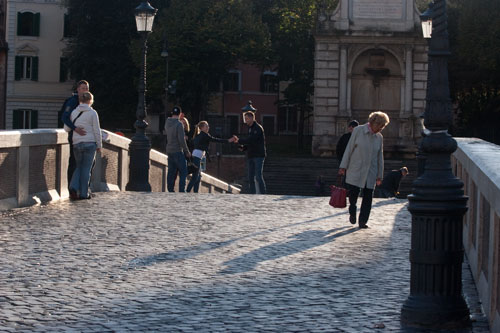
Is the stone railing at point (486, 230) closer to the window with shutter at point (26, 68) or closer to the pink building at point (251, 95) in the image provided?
the window with shutter at point (26, 68)

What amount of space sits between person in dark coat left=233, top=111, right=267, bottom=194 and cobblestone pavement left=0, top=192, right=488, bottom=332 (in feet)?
16.9

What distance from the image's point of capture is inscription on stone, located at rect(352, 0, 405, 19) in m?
45.0

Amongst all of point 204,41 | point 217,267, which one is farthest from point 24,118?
point 217,267

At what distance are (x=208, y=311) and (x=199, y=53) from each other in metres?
54.7

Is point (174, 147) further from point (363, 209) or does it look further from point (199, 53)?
point (199, 53)

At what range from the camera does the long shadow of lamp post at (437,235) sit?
289 inches

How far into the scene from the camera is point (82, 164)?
54.5 feet

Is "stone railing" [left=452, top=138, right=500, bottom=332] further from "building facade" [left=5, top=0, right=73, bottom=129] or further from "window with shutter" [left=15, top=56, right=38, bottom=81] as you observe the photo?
"window with shutter" [left=15, top=56, right=38, bottom=81]

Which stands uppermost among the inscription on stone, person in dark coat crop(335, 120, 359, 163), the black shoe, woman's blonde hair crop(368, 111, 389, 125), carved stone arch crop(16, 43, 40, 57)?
the inscription on stone

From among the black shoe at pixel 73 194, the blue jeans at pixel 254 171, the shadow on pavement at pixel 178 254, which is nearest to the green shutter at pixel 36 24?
the blue jeans at pixel 254 171

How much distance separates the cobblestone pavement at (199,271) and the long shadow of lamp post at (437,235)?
0.22 meters

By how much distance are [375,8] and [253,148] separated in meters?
25.0

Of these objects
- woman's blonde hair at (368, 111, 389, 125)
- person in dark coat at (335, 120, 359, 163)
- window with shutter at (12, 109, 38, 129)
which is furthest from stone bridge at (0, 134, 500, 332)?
window with shutter at (12, 109, 38, 129)

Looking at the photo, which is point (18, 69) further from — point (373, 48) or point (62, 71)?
point (373, 48)
